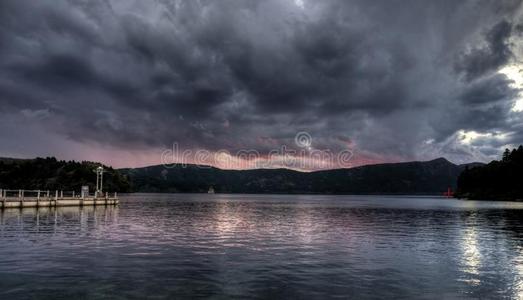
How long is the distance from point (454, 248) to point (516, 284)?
17.3m

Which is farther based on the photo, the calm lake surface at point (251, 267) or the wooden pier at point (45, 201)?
the wooden pier at point (45, 201)

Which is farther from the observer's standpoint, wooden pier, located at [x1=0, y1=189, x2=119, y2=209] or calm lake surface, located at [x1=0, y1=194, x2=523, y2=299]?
wooden pier, located at [x1=0, y1=189, x2=119, y2=209]

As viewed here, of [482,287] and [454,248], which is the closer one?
[482,287]

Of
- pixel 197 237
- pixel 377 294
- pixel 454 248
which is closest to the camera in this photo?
pixel 377 294

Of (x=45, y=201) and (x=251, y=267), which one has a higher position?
(x=45, y=201)

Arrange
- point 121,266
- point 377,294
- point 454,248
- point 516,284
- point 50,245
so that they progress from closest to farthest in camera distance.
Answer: point 377,294
point 516,284
point 121,266
point 50,245
point 454,248

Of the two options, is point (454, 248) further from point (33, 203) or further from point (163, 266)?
point (33, 203)

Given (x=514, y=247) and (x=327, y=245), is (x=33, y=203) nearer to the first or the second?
(x=327, y=245)

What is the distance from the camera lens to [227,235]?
2042 inches

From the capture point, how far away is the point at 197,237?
49.2 meters

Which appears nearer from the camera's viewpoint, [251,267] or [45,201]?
[251,267]

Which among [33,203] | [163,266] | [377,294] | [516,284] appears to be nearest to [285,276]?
[377,294]

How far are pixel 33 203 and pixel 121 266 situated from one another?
83516 millimetres

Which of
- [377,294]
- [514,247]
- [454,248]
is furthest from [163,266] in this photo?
[514,247]
